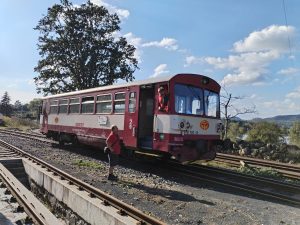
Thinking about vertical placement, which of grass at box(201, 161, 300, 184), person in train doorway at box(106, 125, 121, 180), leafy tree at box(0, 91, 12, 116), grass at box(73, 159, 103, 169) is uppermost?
leafy tree at box(0, 91, 12, 116)

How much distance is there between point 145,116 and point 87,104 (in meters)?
4.75

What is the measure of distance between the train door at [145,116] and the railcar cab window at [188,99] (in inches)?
47.7

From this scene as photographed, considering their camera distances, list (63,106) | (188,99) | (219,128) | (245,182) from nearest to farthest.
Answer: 1. (245,182)
2. (188,99)
3. (219,128)
4. (63,106)

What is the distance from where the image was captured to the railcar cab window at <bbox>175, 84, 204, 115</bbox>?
1321cm

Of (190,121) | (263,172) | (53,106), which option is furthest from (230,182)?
(53,106)

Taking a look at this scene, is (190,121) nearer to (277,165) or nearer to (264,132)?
(277,165)

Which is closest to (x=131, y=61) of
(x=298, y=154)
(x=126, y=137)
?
(x=298, y=154)

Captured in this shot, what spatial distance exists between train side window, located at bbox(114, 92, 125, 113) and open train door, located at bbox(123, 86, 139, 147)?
45 centimetres

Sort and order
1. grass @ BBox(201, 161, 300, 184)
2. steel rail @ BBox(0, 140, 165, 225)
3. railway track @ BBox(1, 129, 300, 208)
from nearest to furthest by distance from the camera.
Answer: steel rail @ BBox(0, 140, 165, 225), railway track @ BBox(1, 129, 300, 208), grass @ BBox(201, 161, 300, 184)

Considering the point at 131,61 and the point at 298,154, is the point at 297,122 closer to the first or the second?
the point at 131,61

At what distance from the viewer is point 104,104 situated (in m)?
16.7

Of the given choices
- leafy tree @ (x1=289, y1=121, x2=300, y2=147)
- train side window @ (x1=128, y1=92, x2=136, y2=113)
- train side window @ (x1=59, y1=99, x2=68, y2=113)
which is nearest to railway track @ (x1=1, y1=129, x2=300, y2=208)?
train side window @ (x1=128, y1=92, x2=136, y2=113)

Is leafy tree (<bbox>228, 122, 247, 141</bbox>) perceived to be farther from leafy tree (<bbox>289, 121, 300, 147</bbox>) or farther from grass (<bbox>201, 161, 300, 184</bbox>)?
grass (<bbox>201, 161, 300, 184</bbox>)

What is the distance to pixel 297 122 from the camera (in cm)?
4625
